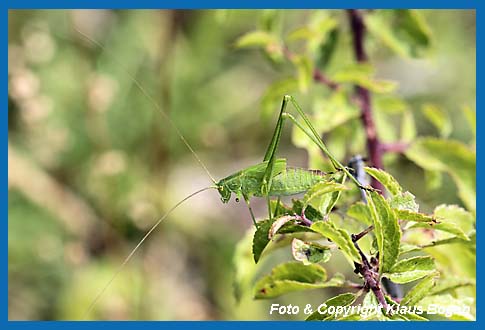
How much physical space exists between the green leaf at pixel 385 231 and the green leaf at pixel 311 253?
127 millimetres

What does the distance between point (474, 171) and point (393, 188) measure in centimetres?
90

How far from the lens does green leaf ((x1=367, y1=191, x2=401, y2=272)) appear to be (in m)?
1.31

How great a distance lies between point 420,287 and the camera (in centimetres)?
139

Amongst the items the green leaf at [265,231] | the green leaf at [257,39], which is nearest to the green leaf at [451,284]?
the green leaf at [265,231]

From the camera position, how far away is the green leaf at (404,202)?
4.53 ft

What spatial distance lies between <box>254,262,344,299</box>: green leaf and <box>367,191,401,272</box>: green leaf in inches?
11.1

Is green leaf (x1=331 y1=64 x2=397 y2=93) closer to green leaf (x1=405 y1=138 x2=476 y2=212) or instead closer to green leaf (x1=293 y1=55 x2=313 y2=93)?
green leaf (x1=293 y1=55 x2=313 y2=93)

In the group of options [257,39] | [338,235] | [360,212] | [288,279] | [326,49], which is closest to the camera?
[338,235]

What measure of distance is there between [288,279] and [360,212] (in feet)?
1.02

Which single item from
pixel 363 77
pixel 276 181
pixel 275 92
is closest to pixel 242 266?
pixel 276 181

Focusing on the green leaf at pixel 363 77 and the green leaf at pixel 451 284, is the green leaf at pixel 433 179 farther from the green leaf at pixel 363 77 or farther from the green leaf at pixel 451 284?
the green leaf at pixel 451 284

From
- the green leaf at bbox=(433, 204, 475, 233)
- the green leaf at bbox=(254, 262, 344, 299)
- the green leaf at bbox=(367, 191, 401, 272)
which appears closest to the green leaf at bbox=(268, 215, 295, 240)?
the green leaf at bbox=(367, 191, 401, 272)

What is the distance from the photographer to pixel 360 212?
157cm

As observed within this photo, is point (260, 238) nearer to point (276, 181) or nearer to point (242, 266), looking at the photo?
point (276, 181)
